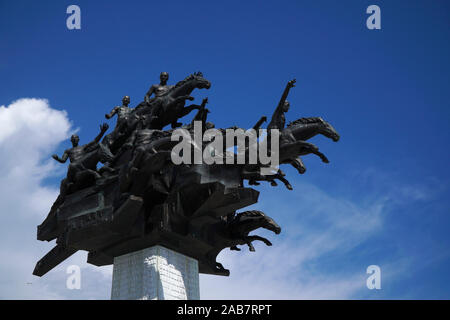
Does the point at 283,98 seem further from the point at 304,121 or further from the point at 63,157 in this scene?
the point at 63,157

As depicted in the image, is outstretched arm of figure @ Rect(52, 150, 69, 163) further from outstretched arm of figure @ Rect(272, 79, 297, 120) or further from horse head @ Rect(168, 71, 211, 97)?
outstretched arm of figure @ Rect(272, 79, 297, 120)

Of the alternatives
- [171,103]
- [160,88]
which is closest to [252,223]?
[171,103]

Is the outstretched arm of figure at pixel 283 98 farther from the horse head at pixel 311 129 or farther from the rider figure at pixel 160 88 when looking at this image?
the rider figure at pixel 160 88

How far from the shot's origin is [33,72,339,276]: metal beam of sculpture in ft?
48.5

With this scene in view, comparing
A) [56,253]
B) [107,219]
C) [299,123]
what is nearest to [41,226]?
[56,253]

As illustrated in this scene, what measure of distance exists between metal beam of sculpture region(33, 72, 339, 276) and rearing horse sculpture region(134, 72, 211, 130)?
29mm

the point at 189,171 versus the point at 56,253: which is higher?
the point at 189,171

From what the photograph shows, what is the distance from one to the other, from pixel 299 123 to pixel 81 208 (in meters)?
6.34

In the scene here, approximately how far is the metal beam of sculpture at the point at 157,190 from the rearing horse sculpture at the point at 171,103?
0.10 ft

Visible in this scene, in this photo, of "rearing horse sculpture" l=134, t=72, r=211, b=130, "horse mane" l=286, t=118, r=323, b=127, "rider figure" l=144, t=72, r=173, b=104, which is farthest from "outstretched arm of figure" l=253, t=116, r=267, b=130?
"rider figure" l=144, t=72, r=173, b=104

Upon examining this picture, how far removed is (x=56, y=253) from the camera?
1673 centimetres

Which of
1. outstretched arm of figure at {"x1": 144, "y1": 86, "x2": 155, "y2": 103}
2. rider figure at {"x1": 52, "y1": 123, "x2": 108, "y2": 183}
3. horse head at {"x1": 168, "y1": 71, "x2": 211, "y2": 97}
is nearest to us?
rider figure at {"x1": 52, "y1": 123, "x2": 108, "y2": 183}

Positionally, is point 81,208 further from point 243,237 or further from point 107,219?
point 243,237

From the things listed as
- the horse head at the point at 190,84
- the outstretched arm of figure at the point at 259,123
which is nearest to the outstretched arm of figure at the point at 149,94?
the horse head at the point at 190,84
